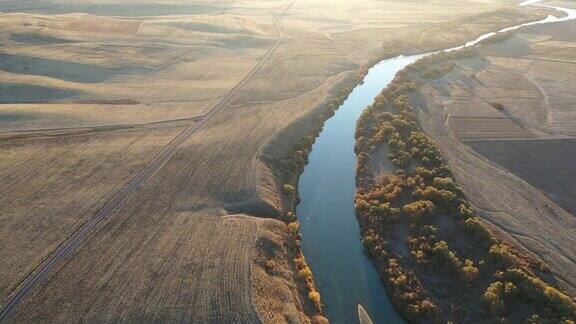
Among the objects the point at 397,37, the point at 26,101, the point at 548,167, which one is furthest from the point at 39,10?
the point at 548,167

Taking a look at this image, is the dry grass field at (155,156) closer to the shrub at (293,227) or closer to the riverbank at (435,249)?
the shrub at (293,227)

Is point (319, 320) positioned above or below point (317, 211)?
above

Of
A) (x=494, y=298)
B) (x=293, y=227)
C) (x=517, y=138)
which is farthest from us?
(x=517, y=138)

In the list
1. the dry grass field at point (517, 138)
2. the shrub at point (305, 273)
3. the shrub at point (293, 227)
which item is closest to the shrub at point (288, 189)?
the shrub at point (293, 227)

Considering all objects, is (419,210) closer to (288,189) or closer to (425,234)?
(425,234)

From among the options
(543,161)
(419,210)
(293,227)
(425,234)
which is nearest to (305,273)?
(293,227)

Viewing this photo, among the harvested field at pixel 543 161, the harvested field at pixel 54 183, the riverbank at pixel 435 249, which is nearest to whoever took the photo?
the riverbank at pixel 435 249

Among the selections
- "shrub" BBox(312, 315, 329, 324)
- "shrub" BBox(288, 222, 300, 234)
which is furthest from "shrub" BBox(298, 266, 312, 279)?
"shrub" BBox(288, 222, 300, 234)
